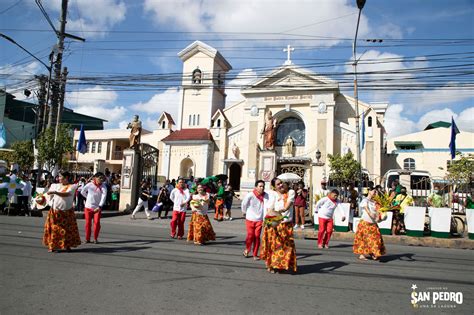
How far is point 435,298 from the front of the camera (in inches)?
199

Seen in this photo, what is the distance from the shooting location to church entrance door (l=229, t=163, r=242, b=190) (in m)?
35.6

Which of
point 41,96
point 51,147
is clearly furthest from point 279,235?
point 41,96

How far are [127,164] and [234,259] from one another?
40.1 feet

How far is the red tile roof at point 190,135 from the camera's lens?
120 feet

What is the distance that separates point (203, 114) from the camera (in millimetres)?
39719

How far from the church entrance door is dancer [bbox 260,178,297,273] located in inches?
1129

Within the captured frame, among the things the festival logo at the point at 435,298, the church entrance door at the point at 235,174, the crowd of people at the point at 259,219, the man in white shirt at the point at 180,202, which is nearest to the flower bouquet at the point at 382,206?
the crowd of people at the point at 259,219

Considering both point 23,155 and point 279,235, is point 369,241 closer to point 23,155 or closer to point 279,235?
point 279,235

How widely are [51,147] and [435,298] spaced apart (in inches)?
849

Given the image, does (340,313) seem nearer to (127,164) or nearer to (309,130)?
(127,164)

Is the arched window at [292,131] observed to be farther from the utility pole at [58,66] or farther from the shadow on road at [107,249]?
the shadow on road at [107,249]

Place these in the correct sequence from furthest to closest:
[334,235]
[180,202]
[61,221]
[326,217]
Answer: [334,235] → [180,202] → [326,217] → [61,221]

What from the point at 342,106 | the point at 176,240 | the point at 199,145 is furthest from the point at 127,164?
the point at 342,106

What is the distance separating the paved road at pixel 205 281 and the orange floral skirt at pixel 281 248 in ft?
0.68
